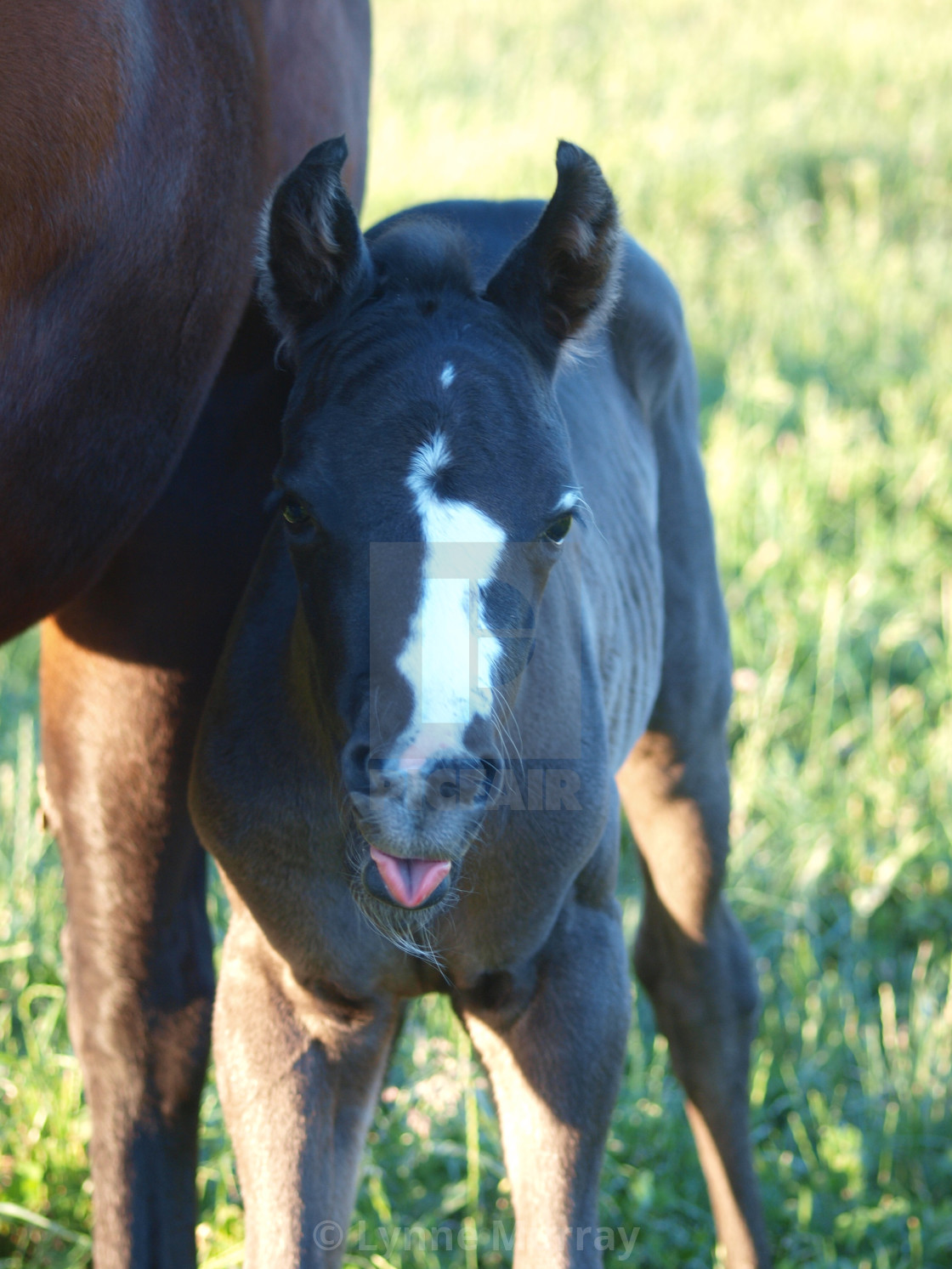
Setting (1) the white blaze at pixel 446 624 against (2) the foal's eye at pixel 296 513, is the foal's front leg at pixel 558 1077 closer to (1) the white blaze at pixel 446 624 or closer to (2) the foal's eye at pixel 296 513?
(1) the white blaze at pixel 446 624

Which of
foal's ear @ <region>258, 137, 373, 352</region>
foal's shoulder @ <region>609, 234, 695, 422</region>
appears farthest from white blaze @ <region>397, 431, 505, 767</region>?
foal's shoulder @ <region>609, 234, 695, 422</region>

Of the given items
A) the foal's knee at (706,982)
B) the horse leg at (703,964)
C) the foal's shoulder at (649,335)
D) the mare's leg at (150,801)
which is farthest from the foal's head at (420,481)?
the foal's knee at (706,982)

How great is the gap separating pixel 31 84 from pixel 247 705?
0.87 meters

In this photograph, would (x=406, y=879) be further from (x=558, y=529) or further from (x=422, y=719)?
(x=558, y=529)

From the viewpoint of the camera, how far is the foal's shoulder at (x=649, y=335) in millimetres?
2801

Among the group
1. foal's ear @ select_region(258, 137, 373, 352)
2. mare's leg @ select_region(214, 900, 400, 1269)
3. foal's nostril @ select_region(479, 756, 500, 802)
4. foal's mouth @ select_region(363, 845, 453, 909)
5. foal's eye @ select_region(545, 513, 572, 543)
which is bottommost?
mare's leg @ select_region(214, 900, 400, 1269)

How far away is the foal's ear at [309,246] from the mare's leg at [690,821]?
1.02 metres

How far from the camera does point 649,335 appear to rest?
2.87 meters

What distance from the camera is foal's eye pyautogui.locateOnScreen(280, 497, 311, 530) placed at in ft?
5.74

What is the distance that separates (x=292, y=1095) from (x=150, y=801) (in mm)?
551

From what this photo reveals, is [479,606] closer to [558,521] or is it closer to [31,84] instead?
[558,521]

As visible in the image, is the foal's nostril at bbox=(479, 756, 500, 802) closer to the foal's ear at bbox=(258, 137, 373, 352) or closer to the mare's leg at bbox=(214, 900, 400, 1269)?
the mare's leg at bbox=(214, 900, 400, 1269)

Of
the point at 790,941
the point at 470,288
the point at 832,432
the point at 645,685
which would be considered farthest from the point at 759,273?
the point at 470,288

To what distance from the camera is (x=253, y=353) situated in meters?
2.29
